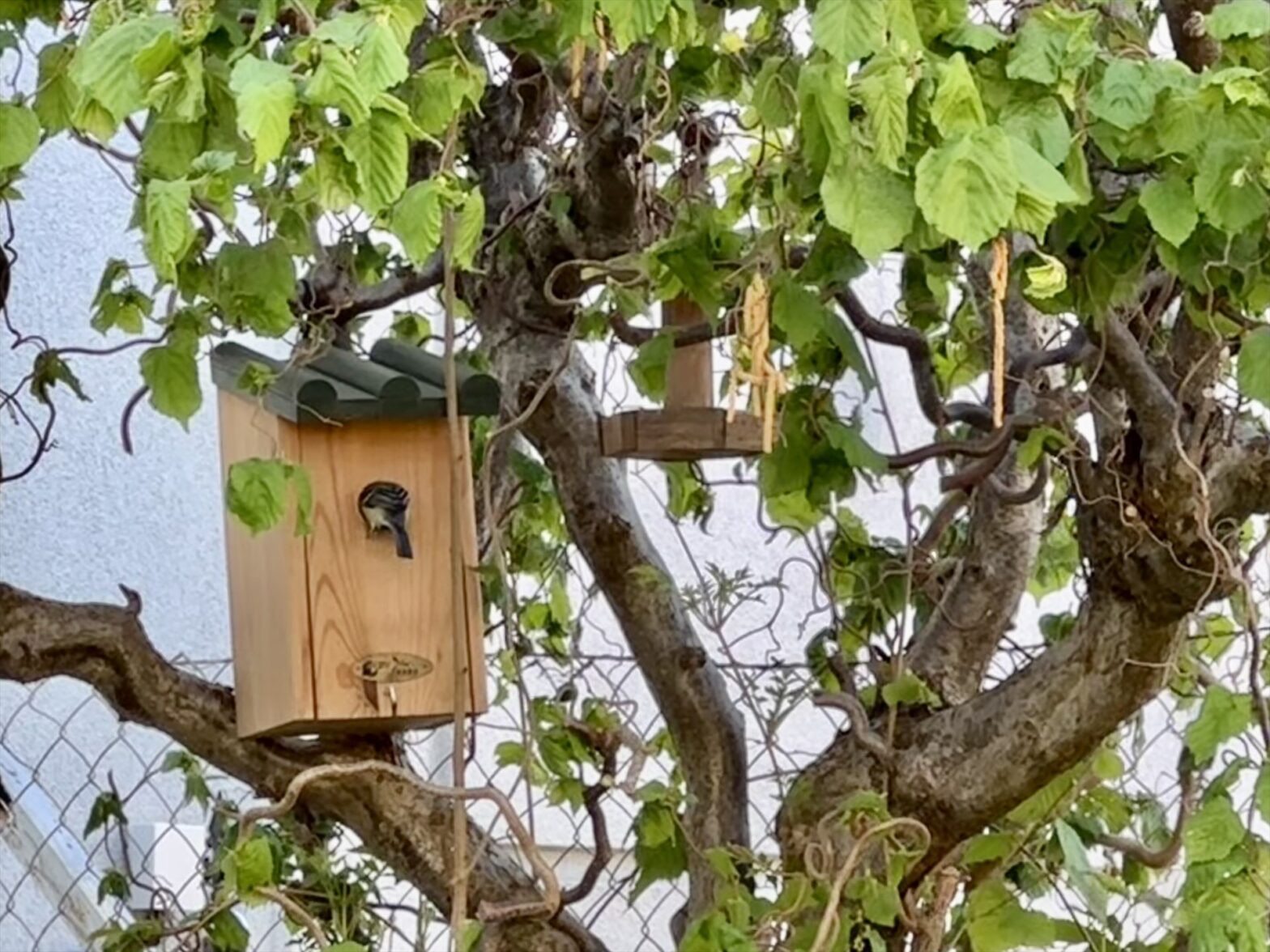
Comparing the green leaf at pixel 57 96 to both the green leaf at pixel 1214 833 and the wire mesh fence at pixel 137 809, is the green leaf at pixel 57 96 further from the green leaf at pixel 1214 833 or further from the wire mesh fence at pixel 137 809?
the wire mesh fence at pixel 137 809

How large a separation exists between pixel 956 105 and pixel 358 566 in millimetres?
1140

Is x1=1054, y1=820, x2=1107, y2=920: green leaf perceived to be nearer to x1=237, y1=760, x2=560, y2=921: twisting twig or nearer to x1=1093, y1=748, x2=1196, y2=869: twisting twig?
x1=1093, y1=748, x2=1196, y2=869: twisting twig

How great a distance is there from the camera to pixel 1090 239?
1.91 m

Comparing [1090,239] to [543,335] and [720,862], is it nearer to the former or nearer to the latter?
[720,862]

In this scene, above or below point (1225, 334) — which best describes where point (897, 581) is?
below

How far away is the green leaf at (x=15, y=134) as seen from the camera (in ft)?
5.52

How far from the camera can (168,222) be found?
1520 mm

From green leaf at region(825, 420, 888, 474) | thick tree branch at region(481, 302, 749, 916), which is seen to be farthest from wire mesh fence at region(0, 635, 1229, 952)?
green leaf at region(825, 420, 888, 474)

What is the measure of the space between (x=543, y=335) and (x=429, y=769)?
5.01 ft

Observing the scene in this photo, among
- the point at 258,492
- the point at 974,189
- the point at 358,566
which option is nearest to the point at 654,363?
the point at 358,566

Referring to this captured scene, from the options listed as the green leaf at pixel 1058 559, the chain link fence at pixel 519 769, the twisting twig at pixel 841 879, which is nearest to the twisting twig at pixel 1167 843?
the chain link fence at pixel 519 769

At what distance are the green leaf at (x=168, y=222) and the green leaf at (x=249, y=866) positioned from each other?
2.68 feet

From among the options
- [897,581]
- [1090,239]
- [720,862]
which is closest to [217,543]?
[897,581]

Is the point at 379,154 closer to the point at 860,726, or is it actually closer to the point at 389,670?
the point at 389,670
